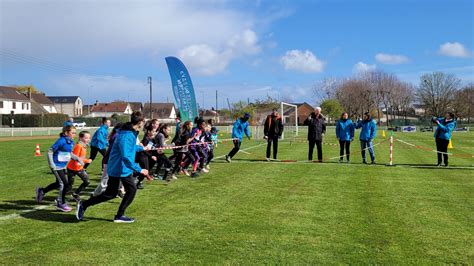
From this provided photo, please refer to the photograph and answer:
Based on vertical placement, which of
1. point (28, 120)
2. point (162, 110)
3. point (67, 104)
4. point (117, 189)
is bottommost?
point (117, 189)

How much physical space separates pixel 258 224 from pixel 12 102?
88.0 m

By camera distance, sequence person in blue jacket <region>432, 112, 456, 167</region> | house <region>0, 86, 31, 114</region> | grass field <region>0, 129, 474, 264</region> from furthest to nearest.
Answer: house <region>0, 86, 31, 114</region>, person in blue jacket <region>432, 112, 456, 167</region>, grass field <region>0, 129, 474, 264</region>

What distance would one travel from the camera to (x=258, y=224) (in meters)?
6.72

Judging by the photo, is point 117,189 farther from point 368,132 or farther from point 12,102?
point 12,102

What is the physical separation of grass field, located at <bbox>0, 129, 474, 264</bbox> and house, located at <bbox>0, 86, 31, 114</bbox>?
255 ft

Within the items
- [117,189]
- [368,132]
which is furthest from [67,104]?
[117,189]

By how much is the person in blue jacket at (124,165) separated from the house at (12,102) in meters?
82.7

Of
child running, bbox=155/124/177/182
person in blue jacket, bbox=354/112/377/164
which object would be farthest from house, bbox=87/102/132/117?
child running, bbox=155/124/177/182

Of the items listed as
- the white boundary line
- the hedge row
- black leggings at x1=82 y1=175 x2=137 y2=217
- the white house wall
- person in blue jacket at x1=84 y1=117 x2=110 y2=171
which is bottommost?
the white boundary line

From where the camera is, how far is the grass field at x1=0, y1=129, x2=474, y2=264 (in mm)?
5219

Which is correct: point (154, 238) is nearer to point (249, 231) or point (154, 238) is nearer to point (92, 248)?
point (92, 248)

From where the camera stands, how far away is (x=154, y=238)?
594cm

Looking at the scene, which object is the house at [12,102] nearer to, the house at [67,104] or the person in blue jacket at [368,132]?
the house at [67,104]

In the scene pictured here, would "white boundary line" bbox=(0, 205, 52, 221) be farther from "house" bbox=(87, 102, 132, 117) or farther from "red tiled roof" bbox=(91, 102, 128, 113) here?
"red tiled roof" bbox=(91, 102, 128, 113)
